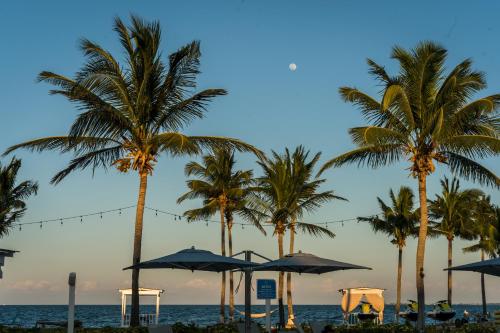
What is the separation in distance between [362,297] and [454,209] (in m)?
15.9

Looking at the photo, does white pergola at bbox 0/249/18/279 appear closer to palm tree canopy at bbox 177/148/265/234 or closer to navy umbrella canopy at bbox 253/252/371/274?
navy umbrella canopy at bbox 253/252/371/274

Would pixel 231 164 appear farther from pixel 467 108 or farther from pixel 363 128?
pixel 467 108

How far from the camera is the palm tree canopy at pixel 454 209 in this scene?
4412 centimetres

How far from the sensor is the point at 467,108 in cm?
2192

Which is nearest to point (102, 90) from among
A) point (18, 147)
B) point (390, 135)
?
point (18, 147)

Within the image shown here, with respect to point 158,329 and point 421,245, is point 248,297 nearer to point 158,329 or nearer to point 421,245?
point 158,329

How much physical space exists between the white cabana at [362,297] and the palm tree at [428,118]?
8155mm

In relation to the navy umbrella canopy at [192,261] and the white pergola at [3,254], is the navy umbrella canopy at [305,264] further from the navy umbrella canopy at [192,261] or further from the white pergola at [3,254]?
the white pergola at [3,254]

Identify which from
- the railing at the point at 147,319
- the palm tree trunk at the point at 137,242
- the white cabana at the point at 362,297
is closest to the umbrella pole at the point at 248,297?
the palm tree trunk at the point at 137,242

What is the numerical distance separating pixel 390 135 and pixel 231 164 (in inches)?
647

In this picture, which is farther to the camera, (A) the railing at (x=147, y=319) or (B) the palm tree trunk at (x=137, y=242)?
(A) the railing at (x=147, y=319)

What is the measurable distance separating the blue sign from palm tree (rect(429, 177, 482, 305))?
30045 mm

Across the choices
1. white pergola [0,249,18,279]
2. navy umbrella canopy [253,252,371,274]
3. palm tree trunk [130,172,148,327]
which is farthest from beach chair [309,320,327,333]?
white pergola [0,249,18,279]

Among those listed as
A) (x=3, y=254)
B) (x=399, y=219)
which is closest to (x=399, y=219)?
(x=399, y=219)
